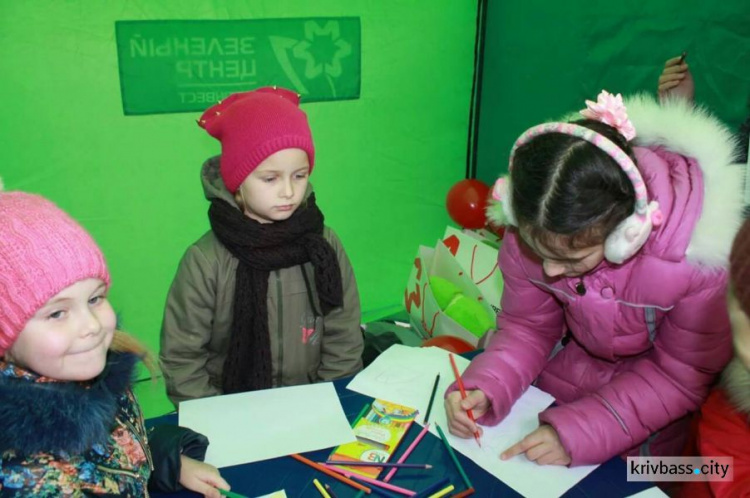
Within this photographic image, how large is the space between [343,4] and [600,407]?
180 centimetres

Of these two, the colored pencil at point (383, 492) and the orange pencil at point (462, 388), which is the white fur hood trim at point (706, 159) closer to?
the orange pencil at point (462, 388)

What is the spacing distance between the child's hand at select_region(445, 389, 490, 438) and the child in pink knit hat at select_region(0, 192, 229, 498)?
0.55m

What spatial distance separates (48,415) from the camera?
798mm

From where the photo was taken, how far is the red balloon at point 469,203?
8.40 ft

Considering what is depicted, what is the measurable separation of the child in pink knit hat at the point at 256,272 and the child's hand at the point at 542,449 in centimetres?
59

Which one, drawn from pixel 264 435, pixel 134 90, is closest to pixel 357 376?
pixel 264 435

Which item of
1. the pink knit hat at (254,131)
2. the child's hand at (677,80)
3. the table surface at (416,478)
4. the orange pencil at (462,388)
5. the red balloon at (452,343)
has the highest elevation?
the child's hand at (677,80)

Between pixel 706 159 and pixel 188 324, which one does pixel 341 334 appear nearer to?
pixel 188 324

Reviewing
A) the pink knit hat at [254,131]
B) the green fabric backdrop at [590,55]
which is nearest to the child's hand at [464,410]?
the pink knit hat at [254,131]

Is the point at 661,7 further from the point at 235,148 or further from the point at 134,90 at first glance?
the point at 134,90

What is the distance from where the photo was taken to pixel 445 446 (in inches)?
43.9

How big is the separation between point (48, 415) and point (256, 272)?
0.70m

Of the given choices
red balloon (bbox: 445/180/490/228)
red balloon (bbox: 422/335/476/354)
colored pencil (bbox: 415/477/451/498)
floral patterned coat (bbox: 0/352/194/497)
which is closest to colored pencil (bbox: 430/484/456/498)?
colored pencil (bbox: 415/477/451/498)

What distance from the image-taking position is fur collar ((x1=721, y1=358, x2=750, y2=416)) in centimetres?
100
